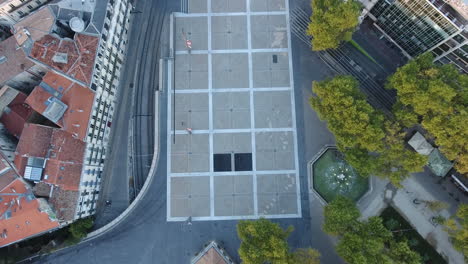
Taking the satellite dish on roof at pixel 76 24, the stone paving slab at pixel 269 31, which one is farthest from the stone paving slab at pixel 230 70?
the satellite dish on roof at pixel 76 24

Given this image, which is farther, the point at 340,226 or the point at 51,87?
the point at 51,87

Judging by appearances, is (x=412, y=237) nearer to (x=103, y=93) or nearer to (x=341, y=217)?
(x=341, y=217)

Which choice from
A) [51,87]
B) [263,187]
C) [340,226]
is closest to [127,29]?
[51,87]

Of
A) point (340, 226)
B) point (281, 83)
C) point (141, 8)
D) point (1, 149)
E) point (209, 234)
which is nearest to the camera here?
point (340, 226)

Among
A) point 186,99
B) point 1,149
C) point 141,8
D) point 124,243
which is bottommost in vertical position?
point 124,243

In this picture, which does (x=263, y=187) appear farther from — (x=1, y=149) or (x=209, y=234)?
(x=1, y=149)
